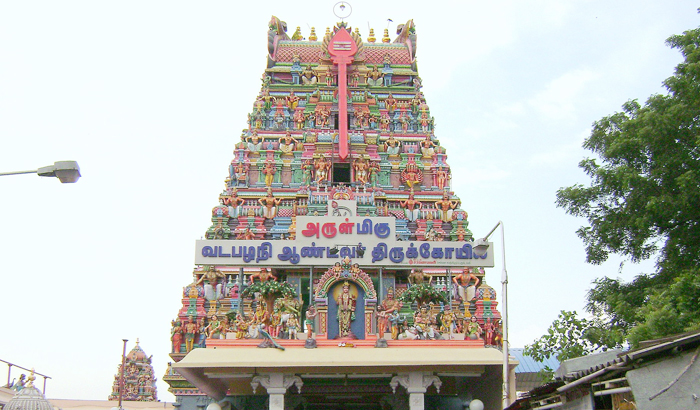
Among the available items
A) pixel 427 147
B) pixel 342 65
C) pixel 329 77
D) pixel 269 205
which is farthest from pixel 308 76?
pixel 269 205

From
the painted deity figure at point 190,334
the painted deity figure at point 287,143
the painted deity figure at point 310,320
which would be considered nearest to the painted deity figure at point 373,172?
the painted deity figure at point 287,143

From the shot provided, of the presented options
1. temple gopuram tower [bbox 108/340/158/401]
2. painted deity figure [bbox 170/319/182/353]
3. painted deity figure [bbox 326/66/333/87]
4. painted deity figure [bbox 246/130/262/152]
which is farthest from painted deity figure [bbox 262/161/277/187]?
temple gopuram tower [bbox 108/340/158/401]

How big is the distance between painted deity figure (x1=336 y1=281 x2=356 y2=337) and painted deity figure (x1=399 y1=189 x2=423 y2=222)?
8942 mm

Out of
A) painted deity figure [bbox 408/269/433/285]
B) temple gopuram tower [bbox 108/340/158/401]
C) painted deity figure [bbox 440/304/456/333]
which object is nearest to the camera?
painted deity figure [bbox 440/304/456/333]

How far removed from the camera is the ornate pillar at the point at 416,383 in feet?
67.3

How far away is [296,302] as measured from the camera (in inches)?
923

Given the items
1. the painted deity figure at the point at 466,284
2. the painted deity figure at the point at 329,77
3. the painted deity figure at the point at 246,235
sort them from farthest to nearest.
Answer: the painted deity figure at the point at 329,77 < the painted deity figure at the point at 246,235 < the painted deity figure at the point at 466,284

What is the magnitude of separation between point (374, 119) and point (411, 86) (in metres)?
4.29

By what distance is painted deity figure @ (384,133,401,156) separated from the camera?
34875 millimetres

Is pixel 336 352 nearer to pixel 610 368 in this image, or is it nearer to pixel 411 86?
pixel 610 368

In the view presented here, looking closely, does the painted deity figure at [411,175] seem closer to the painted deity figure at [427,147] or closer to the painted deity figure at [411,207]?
the painted deity figure at [411,207]

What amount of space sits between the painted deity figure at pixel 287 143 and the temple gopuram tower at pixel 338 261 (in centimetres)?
7

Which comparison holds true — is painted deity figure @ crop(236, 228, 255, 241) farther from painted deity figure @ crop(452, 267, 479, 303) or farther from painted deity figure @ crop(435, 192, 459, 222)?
painted deity figure @ crop(452, 267, 479, 303)

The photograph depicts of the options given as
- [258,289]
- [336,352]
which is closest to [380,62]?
[258,289]
